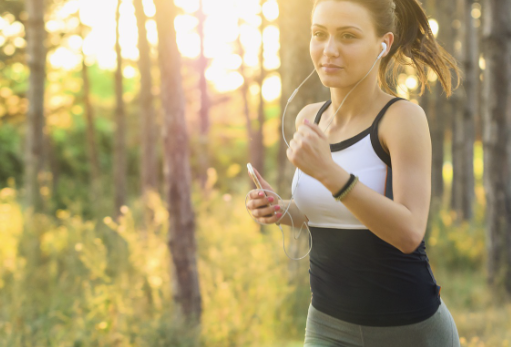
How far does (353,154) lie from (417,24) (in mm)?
646

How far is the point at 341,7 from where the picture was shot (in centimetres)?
189

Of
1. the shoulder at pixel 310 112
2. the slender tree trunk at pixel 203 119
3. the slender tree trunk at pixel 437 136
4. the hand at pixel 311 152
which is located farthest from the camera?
the slender tree trunk at pixel 203 119

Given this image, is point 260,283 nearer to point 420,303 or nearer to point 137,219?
point 420,303

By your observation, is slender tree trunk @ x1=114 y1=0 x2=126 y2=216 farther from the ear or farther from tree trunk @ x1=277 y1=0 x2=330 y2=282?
the ear

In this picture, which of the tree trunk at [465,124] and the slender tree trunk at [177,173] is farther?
the tree trunk at [465,124]

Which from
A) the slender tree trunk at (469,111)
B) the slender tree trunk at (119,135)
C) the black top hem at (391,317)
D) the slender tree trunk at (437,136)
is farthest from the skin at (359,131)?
the slender tree trunk at (119,135)

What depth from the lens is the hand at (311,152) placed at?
1597 millimetres

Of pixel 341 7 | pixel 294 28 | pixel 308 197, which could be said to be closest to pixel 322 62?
pixel 341 7

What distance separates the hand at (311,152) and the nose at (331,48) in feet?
1.30

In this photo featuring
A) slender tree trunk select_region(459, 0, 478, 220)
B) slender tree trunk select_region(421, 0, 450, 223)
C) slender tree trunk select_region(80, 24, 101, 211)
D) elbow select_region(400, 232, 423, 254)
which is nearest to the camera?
elbow select_region(400, 232, 423, 254)

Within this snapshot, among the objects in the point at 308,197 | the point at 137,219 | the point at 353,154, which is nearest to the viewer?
the point at 353,154

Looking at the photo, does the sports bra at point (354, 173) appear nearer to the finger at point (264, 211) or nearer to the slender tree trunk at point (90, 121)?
the finger at point (264, 211)

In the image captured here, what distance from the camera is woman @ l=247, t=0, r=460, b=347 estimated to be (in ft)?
5.57

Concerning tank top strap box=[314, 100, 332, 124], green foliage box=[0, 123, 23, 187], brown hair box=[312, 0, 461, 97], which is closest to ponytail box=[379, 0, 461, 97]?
brown hair box=[312, 0, 461, 97]
